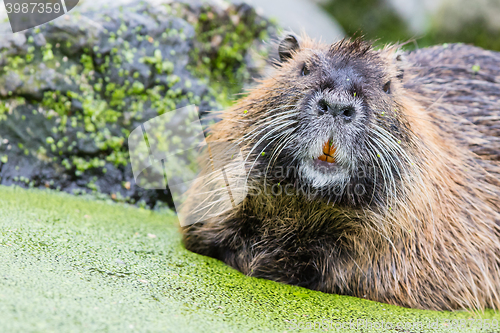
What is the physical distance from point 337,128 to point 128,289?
110cm

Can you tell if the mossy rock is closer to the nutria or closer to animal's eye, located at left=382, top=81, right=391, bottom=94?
the nutria

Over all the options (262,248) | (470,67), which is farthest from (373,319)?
(470,67)

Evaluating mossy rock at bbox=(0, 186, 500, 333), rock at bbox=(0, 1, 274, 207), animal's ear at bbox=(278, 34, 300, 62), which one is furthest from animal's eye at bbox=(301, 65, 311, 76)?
rock at bbox=(0, 1, 274, 207)

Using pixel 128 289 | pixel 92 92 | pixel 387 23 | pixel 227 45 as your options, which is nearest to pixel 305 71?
pixel 128 289

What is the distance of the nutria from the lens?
2.06 metres

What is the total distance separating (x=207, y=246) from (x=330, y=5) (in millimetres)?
6330

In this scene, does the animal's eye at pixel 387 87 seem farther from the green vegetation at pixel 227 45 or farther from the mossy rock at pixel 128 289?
the green vegetation at pixel 227 45

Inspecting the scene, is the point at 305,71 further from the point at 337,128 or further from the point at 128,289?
the point at 128,289

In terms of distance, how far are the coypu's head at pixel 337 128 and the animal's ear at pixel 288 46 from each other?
0.88 ft

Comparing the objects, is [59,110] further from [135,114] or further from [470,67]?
[470,67]

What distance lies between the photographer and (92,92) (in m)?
3.19

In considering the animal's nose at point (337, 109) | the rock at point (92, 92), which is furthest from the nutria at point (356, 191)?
the rock at point (92, 92)

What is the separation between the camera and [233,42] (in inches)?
160

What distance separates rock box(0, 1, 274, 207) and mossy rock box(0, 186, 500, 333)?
35cm
